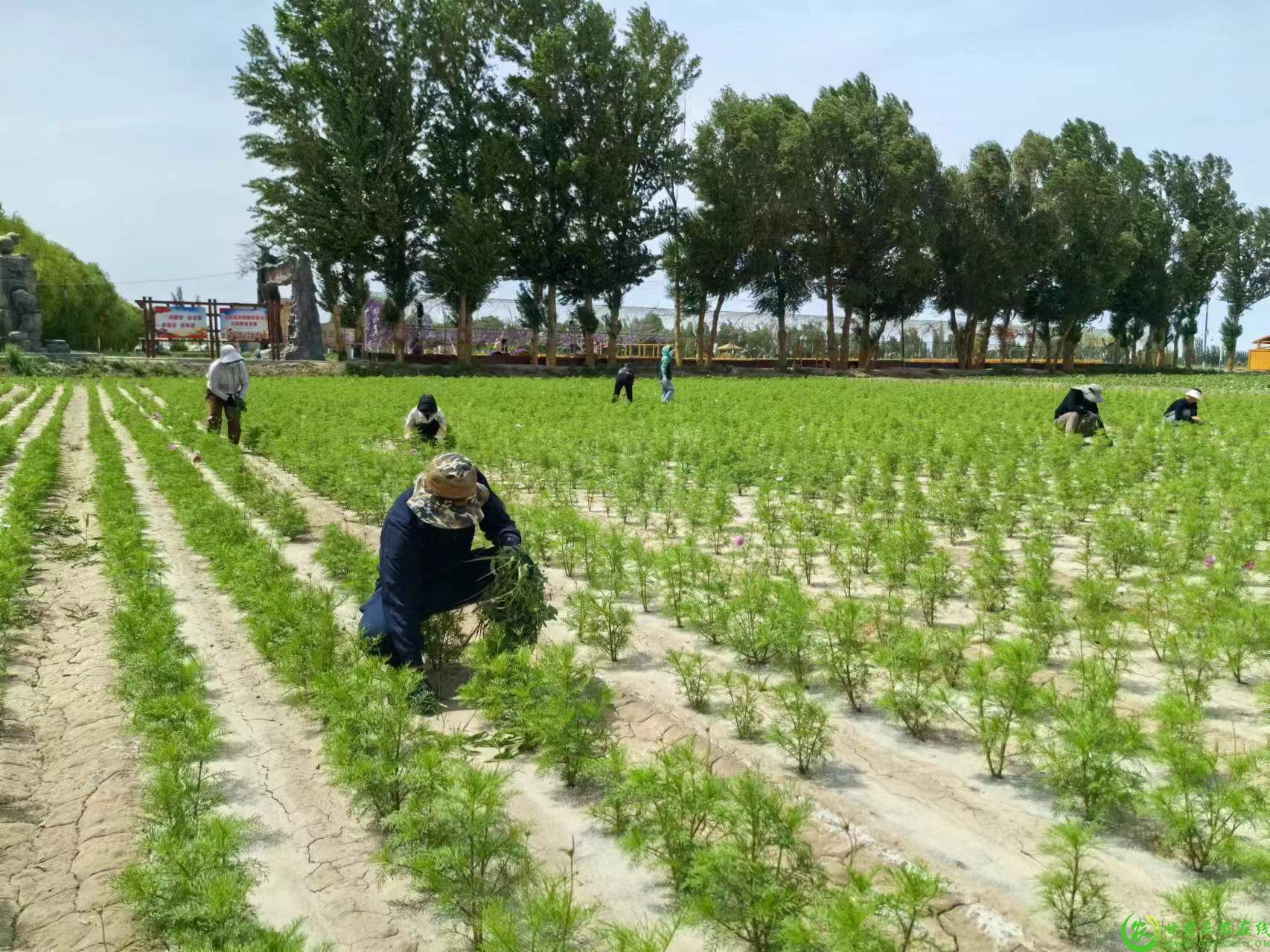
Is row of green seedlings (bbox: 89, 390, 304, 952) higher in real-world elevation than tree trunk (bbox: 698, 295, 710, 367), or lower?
lower

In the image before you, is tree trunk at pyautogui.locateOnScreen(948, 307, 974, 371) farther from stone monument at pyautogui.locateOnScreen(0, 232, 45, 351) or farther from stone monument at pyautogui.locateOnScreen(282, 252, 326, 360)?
stone monument at pyautogui.locateOnScreen(0, 232, 45, 351)

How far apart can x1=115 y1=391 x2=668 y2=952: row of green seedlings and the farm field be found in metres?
0.02

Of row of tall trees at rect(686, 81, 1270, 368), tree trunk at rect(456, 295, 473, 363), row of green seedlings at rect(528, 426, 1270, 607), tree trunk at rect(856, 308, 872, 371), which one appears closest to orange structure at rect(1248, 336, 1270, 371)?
row of tall trees at rect(686, 81, 1270, 368)

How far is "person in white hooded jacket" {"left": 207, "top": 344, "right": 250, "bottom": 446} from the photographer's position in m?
14.2

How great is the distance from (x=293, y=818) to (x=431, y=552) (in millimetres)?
1755

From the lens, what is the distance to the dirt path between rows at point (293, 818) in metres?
3.38

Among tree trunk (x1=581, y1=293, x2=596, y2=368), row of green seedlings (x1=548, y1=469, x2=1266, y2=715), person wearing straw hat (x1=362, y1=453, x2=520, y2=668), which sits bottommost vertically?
row of green seedlings (x1=548, y1=469, x2=1266, y2=715)

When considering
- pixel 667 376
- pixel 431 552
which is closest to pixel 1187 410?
pixel 667 376

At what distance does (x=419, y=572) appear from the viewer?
537cm

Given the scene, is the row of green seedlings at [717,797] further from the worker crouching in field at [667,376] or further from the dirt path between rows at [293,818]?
the worker crouching in field at [667,376]

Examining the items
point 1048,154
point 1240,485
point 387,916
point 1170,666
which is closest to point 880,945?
point 387,916

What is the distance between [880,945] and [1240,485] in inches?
343

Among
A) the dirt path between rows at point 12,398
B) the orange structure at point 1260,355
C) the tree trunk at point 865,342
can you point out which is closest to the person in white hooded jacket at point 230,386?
the dirt path between rows at point 12,398

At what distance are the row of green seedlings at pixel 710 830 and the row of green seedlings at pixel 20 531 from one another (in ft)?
10.2
